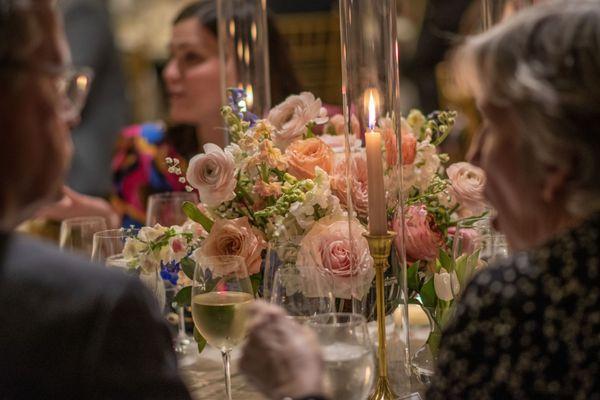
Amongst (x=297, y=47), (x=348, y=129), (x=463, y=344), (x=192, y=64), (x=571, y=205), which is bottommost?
(x=463, y=344)

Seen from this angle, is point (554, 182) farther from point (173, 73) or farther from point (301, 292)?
point (173, 73)

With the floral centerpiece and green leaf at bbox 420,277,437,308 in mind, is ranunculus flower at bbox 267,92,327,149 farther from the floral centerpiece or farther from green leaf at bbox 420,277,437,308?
green leaf at bbox 420,277,437,308

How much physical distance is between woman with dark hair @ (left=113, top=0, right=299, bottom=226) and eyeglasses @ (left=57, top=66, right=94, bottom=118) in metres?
1.89

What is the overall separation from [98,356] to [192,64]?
7.39 feet

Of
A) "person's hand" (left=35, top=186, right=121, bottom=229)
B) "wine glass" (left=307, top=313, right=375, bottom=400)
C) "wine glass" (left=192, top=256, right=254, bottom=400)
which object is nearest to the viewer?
"wine glass" (left=307, top=313, right=375, bottom=400)

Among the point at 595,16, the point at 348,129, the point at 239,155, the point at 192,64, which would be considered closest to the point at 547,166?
the point at 595,16

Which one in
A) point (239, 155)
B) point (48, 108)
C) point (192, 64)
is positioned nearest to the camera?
point (48, 108)

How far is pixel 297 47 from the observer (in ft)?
18.5

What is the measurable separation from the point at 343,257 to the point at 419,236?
0.17 meters

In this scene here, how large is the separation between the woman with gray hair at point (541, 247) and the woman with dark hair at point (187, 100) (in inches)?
80.1

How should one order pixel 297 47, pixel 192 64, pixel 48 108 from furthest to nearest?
pixel 297 47 < pixel 192 64 < pixel 48 108

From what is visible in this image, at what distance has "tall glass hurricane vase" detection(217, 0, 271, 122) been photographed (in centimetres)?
216

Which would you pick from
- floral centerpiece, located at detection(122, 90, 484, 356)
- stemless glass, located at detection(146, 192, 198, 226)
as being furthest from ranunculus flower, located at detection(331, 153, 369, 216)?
stemless glass, located at detection(146, 192, 198, 226)

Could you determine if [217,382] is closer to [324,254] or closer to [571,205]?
[324,254]
